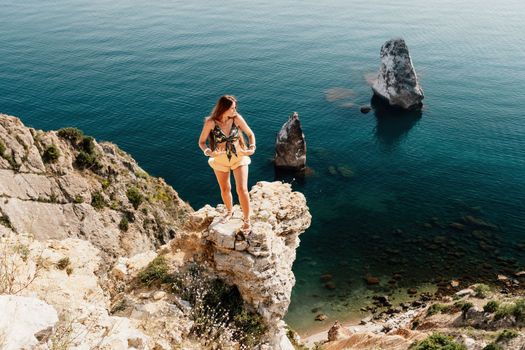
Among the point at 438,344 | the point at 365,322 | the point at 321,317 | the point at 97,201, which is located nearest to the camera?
the point at 438,344

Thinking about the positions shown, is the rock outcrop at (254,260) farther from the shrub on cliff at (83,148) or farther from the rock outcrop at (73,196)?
the shrub on cliff at (83,148)

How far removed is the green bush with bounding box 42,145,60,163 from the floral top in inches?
1021

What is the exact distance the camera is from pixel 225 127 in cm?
1221

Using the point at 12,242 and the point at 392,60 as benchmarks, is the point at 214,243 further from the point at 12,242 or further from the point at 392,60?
the point at 392,60

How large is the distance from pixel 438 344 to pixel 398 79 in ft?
212

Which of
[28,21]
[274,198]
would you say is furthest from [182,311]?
[28,21]

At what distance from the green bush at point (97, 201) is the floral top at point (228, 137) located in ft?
81.6

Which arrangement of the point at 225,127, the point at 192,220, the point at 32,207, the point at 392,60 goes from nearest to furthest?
the point at 225,127 < the point at 192,220 < the point at 32,207 < the point at 392,60

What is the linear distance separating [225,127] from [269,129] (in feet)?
183

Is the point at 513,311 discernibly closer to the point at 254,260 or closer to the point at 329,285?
the point at 329,285

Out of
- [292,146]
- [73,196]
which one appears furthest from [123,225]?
[292,146]

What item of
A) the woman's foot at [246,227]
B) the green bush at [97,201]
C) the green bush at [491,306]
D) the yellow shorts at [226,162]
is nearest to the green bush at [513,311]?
the green bush at [491,306]

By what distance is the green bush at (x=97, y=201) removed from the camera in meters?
33.8

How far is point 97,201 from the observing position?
112ft
